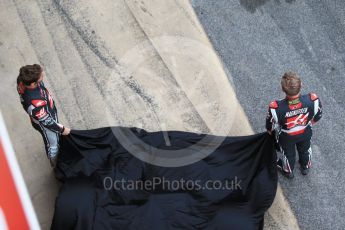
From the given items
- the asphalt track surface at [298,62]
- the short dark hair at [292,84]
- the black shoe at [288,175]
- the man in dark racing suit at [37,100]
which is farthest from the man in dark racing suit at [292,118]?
the man in dark racing suit at [37,100]

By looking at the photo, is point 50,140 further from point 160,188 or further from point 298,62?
point 298,62

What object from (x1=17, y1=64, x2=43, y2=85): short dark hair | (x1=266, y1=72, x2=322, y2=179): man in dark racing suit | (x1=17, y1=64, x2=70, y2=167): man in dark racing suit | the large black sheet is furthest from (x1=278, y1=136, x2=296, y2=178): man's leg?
(x1=17, y1=64, x2=43, y2=85): short dark hair

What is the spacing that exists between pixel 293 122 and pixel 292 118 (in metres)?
0.07

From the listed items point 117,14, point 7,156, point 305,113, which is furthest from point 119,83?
point 7,156

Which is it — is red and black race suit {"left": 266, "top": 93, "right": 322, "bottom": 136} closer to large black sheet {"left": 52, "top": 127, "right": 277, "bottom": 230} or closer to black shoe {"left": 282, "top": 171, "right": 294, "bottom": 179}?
large black sheet {"left": 52, "top": 127, "right": 277, "bottom": 230}

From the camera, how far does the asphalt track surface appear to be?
5.62m

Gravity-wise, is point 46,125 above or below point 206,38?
below

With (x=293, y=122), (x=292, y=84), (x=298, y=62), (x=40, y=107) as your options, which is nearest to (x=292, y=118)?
(x=293, y=122)

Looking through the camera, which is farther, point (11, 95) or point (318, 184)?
point (11, 95)

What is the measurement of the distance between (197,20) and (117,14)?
101cm

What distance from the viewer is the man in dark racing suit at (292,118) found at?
4.64 meters

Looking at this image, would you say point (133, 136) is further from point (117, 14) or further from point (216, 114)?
point (117, 14)

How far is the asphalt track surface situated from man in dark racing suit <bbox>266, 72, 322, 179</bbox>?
468 millimetres

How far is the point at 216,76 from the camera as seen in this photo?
251 inches
